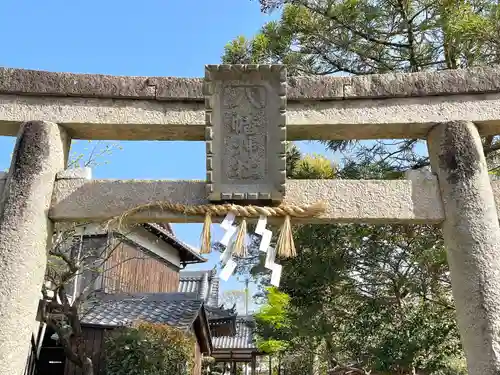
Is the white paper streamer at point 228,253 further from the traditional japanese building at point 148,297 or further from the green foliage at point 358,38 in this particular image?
the green foliage at point 358,38

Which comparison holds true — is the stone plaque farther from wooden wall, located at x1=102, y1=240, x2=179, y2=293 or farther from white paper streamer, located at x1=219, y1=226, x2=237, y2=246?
wooden wall, located at x1=102, y1=240, x2=179, y2=293

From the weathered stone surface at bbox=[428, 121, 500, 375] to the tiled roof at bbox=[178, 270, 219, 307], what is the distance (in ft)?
61.0

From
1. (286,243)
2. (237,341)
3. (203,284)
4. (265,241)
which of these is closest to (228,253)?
(265,241)

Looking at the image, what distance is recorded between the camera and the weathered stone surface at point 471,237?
10.8 ft

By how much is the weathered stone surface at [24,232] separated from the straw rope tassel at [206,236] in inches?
46.3

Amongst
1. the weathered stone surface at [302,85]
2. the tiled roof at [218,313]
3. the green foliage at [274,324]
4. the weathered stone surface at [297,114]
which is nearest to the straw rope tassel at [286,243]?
the weathered stone surface at [297,114]

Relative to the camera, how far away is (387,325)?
24.7 ft

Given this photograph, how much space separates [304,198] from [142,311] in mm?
8167

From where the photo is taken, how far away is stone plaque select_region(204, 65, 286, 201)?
3.75 meters

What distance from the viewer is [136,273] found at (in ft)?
50.6

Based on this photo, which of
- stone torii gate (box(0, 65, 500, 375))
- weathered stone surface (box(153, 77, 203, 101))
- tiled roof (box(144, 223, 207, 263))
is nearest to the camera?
stone torii gate (box(0, 65, 500, 375))

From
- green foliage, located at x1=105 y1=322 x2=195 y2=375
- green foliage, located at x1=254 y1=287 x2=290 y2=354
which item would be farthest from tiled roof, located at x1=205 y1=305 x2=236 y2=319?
green foliage, located at x1=105 y1=322 x2=195 y2=375

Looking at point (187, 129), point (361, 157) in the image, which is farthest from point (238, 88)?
point (361, 157)

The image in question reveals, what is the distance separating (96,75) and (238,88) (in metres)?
1.18
